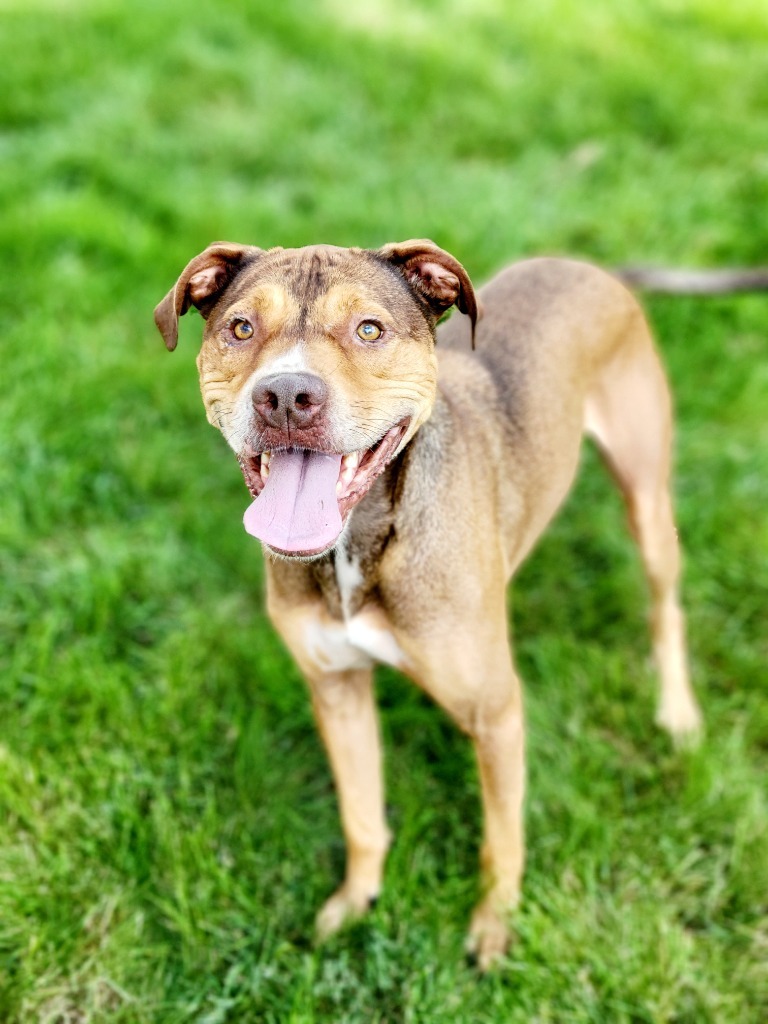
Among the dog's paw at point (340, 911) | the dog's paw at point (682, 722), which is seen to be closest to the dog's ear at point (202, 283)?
the dog's paw at point (340, 911)

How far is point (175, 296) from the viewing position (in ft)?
9.00

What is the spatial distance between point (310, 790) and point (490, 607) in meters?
1.29

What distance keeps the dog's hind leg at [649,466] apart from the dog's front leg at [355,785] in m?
1.32

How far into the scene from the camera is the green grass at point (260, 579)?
322cm

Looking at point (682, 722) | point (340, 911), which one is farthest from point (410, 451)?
point (682, 722)

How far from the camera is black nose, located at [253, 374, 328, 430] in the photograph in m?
2.41

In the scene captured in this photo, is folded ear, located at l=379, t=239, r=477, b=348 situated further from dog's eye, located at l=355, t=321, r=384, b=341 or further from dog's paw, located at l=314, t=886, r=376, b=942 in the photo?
dog's paw, located at l=314, t=886, r=376, b=942

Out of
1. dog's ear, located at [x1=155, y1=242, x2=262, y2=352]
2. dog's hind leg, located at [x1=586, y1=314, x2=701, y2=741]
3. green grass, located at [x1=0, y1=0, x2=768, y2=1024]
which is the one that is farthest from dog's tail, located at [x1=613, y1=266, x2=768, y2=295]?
dog's ear, located at [x1=155, y1=242, x2=262, y2=352]

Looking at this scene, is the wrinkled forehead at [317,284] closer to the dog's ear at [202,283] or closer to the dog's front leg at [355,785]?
the dog's ear at [202,283]

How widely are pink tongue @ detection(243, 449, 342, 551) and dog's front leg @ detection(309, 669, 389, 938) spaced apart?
896 mm

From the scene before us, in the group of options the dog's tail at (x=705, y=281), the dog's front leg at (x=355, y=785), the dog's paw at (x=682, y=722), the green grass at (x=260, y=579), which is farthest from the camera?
the dog's tail at (x=705, y=281)

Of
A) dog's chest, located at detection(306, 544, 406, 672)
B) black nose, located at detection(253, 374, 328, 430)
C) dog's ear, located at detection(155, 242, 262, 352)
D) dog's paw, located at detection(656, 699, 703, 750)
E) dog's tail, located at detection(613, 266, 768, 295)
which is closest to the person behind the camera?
black nose, located at detection(253, 374, 328, 430)

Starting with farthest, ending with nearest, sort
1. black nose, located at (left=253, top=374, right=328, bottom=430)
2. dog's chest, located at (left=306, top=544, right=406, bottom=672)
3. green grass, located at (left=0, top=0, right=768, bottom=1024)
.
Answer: green grass, located at (left=0, top=0, right=768, bottom=1024) → dog's chest, located at (left=306, top=544, right=406, bottom=672) → black nose, located at (left=253, top=374, right=328, bottom=430)

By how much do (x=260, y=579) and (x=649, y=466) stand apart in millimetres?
1797
